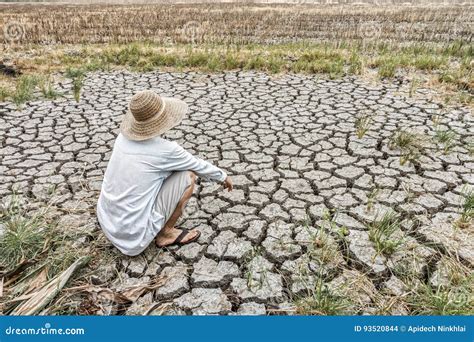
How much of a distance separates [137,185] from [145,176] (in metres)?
0.07

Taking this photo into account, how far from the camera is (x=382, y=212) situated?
3281mm

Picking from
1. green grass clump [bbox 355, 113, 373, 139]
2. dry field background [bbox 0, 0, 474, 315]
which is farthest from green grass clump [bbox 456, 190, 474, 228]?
green grass clump [bbox 355, 113, 373, 139]

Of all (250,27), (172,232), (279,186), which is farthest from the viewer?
(250,27)

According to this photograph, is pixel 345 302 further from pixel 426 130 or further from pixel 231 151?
pixel 426 130

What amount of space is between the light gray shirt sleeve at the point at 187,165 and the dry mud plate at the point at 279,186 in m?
0.51

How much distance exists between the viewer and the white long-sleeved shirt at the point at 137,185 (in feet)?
8.52

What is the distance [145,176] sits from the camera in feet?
8.56

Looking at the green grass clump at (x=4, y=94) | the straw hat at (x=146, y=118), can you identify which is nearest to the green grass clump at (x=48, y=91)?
the green grass clump at (x=4, y=94)

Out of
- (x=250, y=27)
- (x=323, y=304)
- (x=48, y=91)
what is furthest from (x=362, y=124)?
(x=250, y=27)

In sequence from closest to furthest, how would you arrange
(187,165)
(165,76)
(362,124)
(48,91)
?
(187,165) < (362,124) < (48,91) < (165,76)

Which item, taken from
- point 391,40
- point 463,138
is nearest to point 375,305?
point 463,138

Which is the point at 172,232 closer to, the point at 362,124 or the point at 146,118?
the point at 146,118

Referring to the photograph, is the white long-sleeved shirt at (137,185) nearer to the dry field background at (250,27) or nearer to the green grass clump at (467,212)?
the green grass clump at (467,212)

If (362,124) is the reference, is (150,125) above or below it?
above
